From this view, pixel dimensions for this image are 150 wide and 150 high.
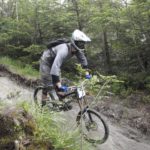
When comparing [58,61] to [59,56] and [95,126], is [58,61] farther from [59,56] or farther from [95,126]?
[95,126]

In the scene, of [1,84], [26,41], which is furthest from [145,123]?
[26,41]

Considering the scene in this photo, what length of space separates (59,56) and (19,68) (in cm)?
794

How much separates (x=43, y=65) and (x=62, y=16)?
6495mm

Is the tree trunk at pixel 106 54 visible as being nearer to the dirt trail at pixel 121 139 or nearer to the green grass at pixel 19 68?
the green grass at pixel 19 68

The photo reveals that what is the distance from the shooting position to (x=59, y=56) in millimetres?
7086

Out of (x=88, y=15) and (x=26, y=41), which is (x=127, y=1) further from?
(x=26, y=41)

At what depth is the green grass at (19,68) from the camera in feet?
46.1

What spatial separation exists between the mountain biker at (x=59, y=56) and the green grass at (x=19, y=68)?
230 inches

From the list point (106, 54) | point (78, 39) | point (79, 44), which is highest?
point (78, 39)

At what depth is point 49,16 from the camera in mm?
14562

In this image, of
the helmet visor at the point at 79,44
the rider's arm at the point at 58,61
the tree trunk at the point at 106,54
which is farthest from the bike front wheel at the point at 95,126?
the tree trunk at the point at 106,54

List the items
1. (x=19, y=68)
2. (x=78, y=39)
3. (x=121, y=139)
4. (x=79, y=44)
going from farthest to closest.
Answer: (x=19, y=68), (x=121, y=139), (x=79, y=44), (x=78, y=39)

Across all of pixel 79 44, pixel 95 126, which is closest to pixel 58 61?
pixel 79 44

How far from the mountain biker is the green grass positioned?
5.85 m
